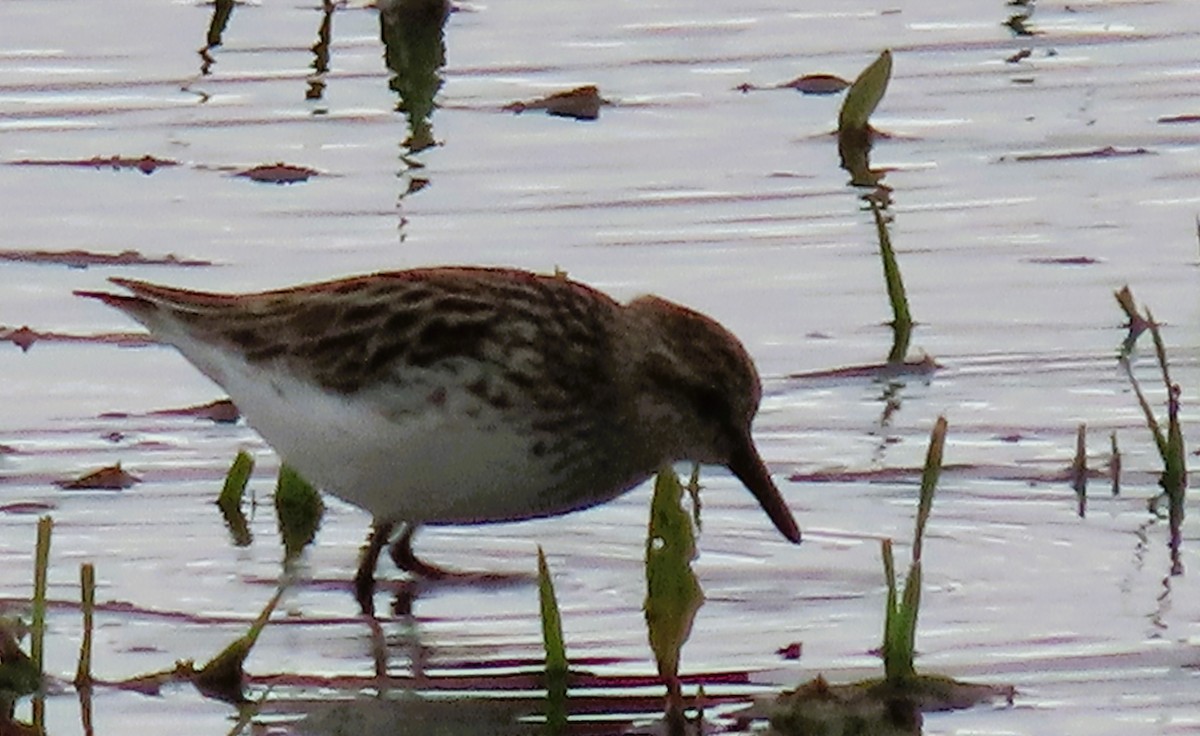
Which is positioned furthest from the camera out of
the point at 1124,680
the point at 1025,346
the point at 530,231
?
the point at 530,231

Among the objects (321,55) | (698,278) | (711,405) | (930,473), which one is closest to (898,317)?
(698,278)

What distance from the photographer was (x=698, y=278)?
9977 millimetres

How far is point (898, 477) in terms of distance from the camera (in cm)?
830

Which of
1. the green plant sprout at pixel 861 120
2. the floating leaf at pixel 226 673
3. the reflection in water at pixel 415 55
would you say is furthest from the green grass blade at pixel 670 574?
the reflection in water at pixel 415 55

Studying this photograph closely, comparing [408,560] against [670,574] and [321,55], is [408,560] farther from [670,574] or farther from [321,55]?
[321,55]

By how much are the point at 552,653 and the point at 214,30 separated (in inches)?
259

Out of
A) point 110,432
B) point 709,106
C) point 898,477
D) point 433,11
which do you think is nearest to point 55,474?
point 110,432

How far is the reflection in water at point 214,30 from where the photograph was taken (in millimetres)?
12312

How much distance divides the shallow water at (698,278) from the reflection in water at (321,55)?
0.05 metres

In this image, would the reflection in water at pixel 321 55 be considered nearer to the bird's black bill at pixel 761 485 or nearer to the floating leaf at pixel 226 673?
the bird's black bill at pixel 761 485

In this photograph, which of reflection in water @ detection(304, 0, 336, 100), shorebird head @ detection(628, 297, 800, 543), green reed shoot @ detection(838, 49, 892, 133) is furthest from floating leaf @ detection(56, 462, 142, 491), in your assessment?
reflection in water @ detection(304, 0, 336, 100)

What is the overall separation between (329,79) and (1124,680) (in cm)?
599

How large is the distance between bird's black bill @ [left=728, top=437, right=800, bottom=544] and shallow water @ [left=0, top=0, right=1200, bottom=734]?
0.10 metres

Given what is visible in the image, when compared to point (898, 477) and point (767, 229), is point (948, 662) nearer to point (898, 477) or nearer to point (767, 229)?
point (898, 477)
